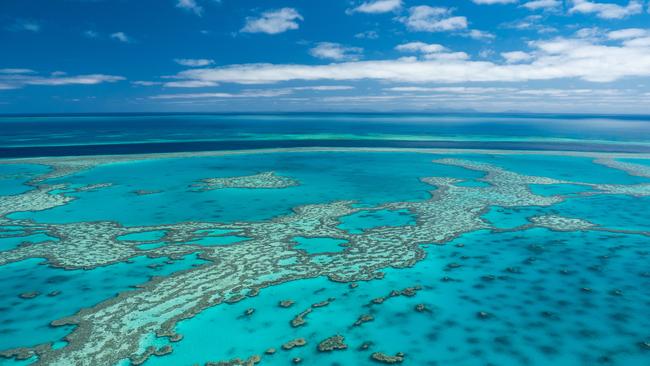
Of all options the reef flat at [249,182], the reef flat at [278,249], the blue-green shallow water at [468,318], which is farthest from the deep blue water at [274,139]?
the blue-green shallow water at [468,318]

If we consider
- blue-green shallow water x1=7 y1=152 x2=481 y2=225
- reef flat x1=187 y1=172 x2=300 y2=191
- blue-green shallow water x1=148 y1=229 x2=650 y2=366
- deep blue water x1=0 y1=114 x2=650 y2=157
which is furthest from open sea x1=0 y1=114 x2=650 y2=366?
deep blue water x1=0 y1=114 x2=650 y2=157

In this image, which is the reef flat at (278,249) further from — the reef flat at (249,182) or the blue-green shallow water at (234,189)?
the blue-green shallow water at (234,189)

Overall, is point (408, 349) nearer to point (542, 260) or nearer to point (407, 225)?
point (542, 260)

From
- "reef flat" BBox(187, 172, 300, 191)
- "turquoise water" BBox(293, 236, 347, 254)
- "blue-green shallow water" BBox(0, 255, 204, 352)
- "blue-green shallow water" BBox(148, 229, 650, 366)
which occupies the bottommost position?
"blue-green shallow water" BBox(148, 229, 650, 366)

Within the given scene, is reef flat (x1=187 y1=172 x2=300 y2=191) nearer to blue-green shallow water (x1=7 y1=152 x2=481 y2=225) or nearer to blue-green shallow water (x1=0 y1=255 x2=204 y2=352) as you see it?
blue-green shallow water (x1=7 y1=152 x2=481 y2=225)

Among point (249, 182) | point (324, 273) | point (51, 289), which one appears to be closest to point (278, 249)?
point (324, 273)

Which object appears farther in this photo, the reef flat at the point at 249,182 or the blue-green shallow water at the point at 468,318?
the reef flat at the point at 249,182
